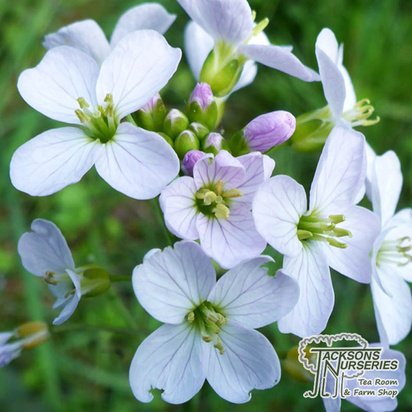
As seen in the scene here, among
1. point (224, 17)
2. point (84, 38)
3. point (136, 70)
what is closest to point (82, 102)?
point (136, 70)

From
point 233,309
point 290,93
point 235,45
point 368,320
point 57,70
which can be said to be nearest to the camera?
point 233,309

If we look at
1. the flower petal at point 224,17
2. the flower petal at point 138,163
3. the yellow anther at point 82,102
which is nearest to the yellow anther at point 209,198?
the flower petal at point 138,163

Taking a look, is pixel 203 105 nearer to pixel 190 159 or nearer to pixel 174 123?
pixel 174 123

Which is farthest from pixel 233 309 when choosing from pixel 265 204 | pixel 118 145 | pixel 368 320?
pixel 368 320

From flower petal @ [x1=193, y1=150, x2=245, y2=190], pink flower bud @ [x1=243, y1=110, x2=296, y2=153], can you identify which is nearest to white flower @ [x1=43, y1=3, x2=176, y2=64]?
pink flower bud @ [x1=243, y1=110, x2=296, y2=153]

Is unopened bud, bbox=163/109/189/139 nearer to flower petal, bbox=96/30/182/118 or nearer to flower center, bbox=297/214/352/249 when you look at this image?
flower petal, bbox=96/30/182/118

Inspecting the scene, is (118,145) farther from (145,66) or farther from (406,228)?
(406,228)
